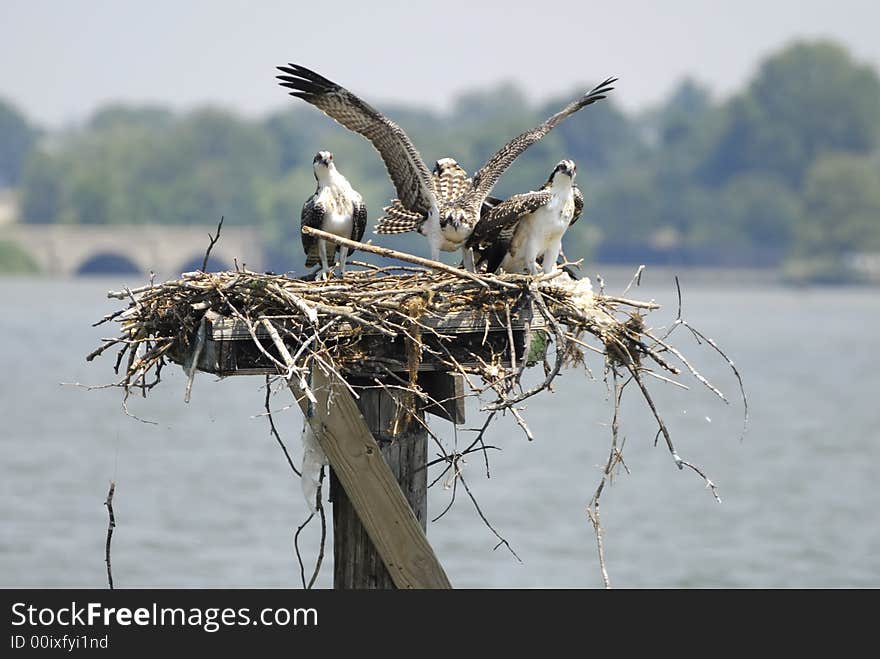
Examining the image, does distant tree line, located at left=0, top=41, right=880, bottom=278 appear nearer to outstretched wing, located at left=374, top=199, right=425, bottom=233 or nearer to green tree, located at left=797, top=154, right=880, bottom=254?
green tree, located at left=797, top=154, right=880, bottom=254

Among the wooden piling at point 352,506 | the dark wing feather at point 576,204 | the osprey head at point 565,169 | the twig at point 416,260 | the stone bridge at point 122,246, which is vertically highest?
the osprey head at point 565,169

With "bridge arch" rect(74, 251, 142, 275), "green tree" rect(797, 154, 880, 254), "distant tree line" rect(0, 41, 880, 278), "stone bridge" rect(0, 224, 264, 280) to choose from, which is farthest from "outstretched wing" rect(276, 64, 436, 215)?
"green tree" rect(797, 154, 880, 254)

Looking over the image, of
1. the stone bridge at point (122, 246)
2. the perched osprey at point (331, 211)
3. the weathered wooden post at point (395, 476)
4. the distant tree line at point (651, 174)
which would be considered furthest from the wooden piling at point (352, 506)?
the stone bridge at point (122, 246)

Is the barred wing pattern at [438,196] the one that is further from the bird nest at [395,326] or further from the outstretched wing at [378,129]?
the bird nest at [395,326]

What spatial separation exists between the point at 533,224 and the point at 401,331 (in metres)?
1.61

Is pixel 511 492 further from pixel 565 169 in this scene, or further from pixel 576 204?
pixel 565 169

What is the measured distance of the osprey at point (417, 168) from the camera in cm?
751

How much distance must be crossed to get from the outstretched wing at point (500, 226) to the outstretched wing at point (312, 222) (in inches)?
28.7

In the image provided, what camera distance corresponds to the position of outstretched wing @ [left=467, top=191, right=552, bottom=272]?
7.67 metres

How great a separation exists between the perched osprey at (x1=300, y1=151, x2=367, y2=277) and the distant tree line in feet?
260

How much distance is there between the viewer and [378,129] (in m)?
7.73

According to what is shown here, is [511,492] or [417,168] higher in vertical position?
[417,168]

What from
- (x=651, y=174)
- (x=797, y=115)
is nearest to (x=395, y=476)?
(x=651, y=174)

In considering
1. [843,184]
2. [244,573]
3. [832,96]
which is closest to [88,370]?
[244,573]
